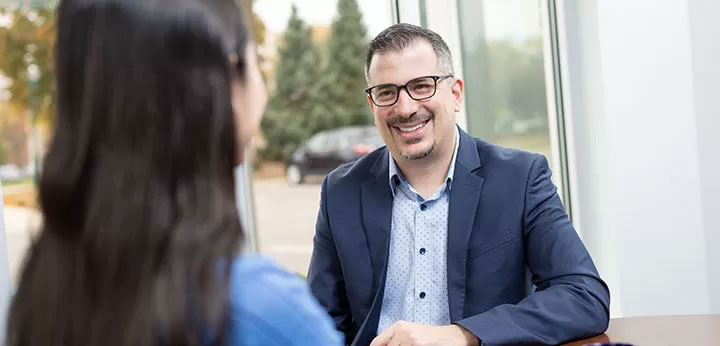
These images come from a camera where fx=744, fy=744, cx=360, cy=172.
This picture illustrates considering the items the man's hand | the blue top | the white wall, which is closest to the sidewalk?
the blue top

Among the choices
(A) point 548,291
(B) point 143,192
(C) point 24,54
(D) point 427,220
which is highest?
(C) point 24,54

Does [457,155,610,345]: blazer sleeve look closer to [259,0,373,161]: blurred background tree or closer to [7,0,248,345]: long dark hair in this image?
[7,0,248,345]: long dark hair

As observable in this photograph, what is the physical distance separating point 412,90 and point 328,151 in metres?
2.18

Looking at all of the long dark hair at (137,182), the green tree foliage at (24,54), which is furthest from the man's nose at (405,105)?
the long dark hair at (137,182)

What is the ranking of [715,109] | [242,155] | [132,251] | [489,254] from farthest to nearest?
[715,109] < [489,254] < [242,155] < [132,251]

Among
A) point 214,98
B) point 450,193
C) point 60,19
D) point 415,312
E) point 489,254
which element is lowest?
point 415,312

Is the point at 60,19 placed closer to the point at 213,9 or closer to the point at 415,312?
the point at 213,9

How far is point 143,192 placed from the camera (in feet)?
2.50

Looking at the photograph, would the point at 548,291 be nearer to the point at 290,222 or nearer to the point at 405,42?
the point at 405,42

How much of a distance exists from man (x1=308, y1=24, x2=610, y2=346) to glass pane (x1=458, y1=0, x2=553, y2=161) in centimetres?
112

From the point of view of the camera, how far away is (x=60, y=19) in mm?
801

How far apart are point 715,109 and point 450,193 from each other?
1.48 meters

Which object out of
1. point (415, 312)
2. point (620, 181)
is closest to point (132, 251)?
point (415, 312)

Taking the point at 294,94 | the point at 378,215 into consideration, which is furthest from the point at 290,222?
the point at 378,215
